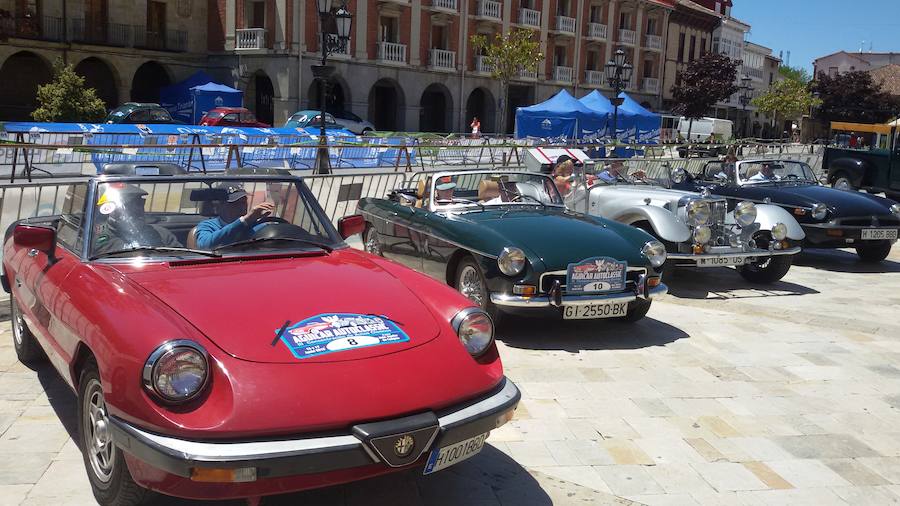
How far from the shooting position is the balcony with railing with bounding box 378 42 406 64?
37812mm

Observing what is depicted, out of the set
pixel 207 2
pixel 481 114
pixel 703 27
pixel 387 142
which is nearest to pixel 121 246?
pixel 387 142

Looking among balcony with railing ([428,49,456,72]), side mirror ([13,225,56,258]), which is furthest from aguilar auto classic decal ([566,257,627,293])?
balcony with railing ([428,49,456,72])

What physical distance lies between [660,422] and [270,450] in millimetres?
2949

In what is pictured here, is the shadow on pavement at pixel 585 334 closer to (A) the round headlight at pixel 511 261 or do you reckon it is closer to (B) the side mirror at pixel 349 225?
(A) the round headlight at pixel 511 261

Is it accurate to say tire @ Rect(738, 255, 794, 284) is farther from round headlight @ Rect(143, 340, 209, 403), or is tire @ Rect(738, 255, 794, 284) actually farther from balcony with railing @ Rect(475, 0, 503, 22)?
balcony with railing @ Rect(475, 0, 503, 22)

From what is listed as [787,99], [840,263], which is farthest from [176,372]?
[787,99]

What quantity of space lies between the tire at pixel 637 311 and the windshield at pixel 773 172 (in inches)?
216

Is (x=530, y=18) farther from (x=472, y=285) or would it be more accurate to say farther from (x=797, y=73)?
(x=797, y=73)

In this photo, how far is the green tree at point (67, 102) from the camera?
26.6 meters

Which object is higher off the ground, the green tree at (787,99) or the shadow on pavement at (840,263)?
the green tree at (787,99)

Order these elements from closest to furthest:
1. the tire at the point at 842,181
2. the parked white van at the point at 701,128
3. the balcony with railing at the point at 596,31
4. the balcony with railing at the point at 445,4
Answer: the tire at the point at 842,181
the balcony with railing at the point at 445,4
the balcony with railing at the point at 596,31
the parked white van at the point at 701,128

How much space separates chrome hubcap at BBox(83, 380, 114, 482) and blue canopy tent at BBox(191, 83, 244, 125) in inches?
1167

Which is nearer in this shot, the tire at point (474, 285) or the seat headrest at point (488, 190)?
the tire at point (474, 285)

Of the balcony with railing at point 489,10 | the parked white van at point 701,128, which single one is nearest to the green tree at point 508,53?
the balcony with railing at point 489,10
